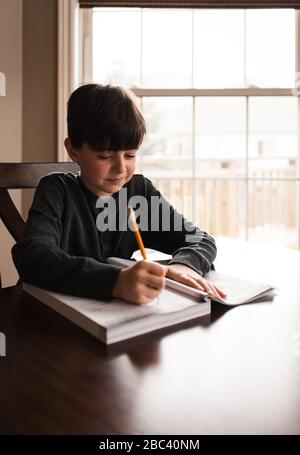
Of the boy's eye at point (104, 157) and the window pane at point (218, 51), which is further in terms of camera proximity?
the window pane at point (218, 51)

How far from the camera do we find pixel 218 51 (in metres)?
2.66

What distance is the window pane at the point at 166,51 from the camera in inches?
104

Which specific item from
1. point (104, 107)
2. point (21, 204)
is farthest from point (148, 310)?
point (21, 204)

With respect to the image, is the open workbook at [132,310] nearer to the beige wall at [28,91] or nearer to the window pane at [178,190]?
the beige wall at [28,91]

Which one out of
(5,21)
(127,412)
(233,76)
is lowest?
(127,412)

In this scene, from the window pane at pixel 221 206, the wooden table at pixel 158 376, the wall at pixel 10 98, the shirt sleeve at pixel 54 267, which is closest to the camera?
the wooden table at pixel 158 376

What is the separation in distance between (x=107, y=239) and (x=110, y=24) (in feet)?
5.61

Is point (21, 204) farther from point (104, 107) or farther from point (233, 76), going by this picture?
point (104, 107)

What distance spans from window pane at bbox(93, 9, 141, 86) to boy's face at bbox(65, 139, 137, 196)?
1578 mm

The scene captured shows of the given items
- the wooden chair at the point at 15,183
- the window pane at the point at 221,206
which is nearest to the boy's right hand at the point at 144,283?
the wooden chair at the point at 15,183

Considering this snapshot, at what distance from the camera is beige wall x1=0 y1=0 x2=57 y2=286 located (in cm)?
246

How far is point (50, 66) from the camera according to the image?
2525mm

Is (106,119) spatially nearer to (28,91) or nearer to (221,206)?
(28,91)

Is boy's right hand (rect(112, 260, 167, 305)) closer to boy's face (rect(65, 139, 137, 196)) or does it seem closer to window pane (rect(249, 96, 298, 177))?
boy's face (rect(65, 139, 137, 196))
